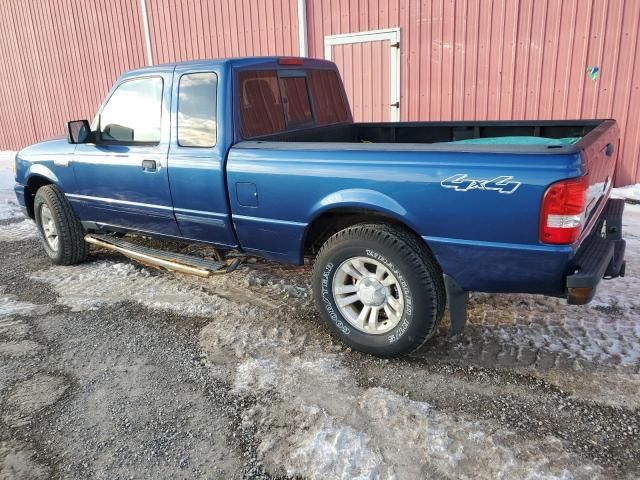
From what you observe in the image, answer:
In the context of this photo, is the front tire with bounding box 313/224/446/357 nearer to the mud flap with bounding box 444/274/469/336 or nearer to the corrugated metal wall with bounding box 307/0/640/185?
the mud flap with bounding box 444/274/469/336

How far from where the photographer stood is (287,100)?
13.6 feet

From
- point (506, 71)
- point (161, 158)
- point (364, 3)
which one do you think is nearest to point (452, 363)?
point (161, 158)

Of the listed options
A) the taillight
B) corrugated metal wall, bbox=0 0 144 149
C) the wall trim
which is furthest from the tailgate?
corrugated metal wall, bbox=0 0 144 149

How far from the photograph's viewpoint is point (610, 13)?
6656mm

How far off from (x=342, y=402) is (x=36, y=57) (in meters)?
14.5

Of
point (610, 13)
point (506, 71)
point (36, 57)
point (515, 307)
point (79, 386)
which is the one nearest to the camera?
point (79, 386)

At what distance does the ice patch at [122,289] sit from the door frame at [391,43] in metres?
5.13

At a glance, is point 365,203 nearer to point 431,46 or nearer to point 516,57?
point 516,57

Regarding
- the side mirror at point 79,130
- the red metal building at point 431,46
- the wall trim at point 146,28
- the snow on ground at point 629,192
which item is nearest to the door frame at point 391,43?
the red metal building at point 431,46

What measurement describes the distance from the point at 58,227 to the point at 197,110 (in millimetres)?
2221

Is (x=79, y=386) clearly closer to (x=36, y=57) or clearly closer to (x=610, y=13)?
(x=610, y=13)

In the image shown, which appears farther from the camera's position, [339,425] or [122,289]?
[122,289]

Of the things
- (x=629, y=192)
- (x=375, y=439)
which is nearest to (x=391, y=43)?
(x=629, y=192)

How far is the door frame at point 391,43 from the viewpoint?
8.22m
